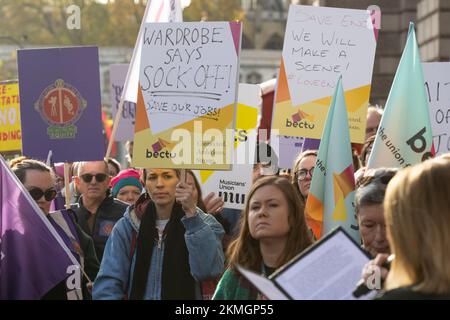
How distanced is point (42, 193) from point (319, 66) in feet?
10.9

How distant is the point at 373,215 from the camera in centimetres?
514

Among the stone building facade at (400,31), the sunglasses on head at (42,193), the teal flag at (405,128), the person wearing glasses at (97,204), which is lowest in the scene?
the person wearing glasses at (97,204)

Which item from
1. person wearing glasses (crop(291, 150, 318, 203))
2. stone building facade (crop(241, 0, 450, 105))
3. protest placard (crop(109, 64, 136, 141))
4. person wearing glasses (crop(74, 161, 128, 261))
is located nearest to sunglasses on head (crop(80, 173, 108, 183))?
person wearing glasses (crop(74, 161, 128, 261))

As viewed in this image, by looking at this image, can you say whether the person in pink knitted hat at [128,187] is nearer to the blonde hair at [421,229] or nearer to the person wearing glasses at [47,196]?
the person wearing glasses at [47,196]

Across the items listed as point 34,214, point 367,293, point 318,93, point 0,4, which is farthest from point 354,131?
point 0,4

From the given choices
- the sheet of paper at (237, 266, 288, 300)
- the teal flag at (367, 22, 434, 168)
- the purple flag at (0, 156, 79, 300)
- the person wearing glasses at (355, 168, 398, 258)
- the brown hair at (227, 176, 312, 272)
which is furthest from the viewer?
the teal flag at (367, 22, 434, 168)

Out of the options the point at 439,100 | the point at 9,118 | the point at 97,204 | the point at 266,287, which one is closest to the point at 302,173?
the point at 439,100

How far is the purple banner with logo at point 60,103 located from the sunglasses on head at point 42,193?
1988mm

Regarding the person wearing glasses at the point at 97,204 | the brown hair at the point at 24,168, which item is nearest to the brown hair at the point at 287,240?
the brown hair at the point at 24,168

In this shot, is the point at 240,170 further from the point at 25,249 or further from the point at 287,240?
the point at 287,240

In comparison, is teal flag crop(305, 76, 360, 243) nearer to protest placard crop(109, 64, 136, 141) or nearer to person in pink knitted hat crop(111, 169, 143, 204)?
person in pink knitted hat crop(111, 169, 143, 204)

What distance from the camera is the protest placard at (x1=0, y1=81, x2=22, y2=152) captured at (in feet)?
35.8

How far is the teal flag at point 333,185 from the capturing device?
19.9 ft

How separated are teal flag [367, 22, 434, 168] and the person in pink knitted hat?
2862 millimetres
